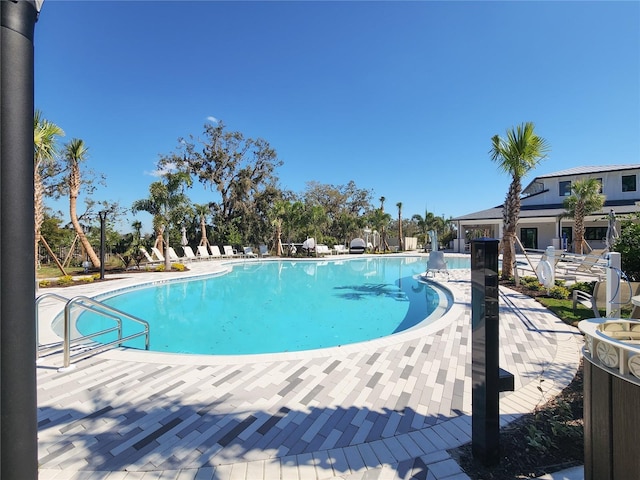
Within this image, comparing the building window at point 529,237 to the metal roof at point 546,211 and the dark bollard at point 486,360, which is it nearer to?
the metal roof at point 546,211

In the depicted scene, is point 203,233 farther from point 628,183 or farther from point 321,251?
point 628,183

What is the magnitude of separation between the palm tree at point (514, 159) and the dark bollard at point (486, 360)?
9.73 m

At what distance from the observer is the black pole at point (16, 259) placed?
1.05 m

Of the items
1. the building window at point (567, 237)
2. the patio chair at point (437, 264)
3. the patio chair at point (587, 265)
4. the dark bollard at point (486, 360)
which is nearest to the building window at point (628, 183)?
the building window at point (567, 237)

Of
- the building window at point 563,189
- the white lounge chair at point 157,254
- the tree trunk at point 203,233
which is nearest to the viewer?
the white lounge chair at point 157,254

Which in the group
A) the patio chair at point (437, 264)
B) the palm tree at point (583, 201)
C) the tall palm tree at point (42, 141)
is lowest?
the patio chair at point (437, 264)

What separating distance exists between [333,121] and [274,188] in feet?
32.2

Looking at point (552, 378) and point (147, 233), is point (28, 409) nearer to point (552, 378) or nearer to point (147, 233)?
point (552, 378)

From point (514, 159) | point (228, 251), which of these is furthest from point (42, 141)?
point (514, 159)

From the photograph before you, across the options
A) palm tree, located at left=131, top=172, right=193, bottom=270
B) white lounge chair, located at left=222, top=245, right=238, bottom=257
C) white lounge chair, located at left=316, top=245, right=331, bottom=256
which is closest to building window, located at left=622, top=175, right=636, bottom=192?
white lounge chair, located at left=316, top=245, right=331, bottom=256

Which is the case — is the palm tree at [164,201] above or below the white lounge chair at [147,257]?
above

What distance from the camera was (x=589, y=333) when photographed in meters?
1.67

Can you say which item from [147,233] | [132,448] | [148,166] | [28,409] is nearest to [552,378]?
[132,448]

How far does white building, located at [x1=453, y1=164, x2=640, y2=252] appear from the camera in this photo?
2088 centimetres
